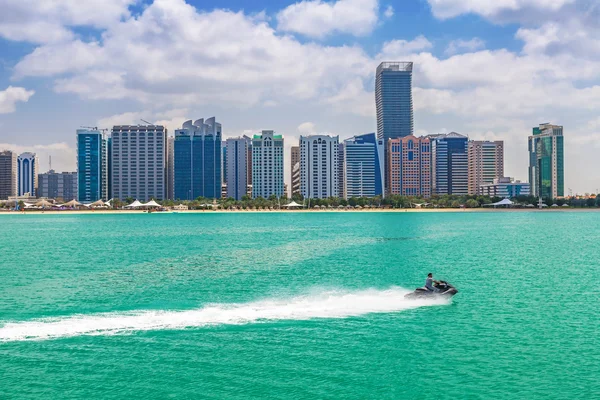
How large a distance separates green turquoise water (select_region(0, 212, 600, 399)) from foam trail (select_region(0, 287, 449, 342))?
110 millimetres

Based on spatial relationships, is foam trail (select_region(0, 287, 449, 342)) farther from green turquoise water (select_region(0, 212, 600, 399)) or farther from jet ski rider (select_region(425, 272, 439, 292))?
jet ski rider (select_region(425, 272, 439, 292))

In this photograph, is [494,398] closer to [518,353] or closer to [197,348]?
[518,353]

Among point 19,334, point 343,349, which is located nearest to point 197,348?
point 343,349

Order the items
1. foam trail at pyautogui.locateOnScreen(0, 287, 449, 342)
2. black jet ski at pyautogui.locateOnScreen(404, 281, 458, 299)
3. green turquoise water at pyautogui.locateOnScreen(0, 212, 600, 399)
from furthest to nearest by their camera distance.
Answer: black jet ski at pyautogui.locateOnScreen(404, 281, 458, 299) → foam trail at pyautogui.locateOnScreen(0, 287, 449, 342) → green turquoise water at pyautogui.locateOnScreen(0, 212, 600, 399)

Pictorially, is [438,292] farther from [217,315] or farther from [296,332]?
[217,315]

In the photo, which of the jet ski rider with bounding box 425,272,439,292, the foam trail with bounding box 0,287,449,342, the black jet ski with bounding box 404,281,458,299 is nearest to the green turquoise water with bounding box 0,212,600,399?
the foam trail with bounding box 0,287,449,342

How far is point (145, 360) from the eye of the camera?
22.3 metres

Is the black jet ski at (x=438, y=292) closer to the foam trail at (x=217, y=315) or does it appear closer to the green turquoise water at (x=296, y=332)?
the foam trail at (x=217, y=315)

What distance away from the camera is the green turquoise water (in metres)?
20.1

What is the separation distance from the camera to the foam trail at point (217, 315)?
26703 mm

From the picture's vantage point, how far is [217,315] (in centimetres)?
2994

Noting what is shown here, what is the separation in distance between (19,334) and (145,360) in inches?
307

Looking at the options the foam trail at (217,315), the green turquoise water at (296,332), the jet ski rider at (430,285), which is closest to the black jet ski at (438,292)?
the jet ski rider at (430,285)

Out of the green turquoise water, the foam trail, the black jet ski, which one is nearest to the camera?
the green turquoise water
